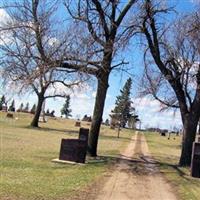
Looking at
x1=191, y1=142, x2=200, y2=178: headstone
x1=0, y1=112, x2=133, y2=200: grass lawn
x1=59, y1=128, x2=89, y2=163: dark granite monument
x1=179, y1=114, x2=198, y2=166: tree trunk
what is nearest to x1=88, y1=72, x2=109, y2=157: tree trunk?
x1=0, y1=112, x2=133, y2=200: grass lawn

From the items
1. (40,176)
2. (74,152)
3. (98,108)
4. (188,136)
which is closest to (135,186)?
(40,176)

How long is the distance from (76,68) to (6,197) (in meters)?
12.8

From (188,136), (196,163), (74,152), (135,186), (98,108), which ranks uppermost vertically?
(98,108)

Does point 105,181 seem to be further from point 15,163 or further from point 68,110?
point 68,110

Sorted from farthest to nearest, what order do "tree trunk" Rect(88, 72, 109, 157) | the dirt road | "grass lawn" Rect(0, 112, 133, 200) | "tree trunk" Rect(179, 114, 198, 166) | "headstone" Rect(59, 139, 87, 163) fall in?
"tree trunk" Rect(88, 72, 109, 157) → "tree trunk" Rect(179, 114, 198, 166) → "headstone" Rect(59, 139, 87, 163) → the dirt road → "grass lawn" Rect(0, 112, 133, 200)

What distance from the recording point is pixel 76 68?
2370 cm

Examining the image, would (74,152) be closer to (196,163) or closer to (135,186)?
(196,163)

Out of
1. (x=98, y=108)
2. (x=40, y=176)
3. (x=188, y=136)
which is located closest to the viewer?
(x=40, y=176)

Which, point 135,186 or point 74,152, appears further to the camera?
point 74,152

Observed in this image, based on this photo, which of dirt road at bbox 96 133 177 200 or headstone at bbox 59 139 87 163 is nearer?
dirt road at bbox 96 133 177 200

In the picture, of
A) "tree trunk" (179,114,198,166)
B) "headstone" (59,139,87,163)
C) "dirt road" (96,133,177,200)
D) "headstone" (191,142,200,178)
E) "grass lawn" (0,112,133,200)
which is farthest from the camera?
"tree trunk" (179,114,198,166)

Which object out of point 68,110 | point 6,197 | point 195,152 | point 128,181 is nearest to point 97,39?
point 195,152

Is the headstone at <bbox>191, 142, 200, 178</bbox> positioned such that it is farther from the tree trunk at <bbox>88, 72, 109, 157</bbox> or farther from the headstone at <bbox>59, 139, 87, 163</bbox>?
the tree trunk at <bbox>88, 72, 109, 157</bbox>

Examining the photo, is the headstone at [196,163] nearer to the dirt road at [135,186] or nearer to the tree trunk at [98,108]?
the dirt road at [135,186]
